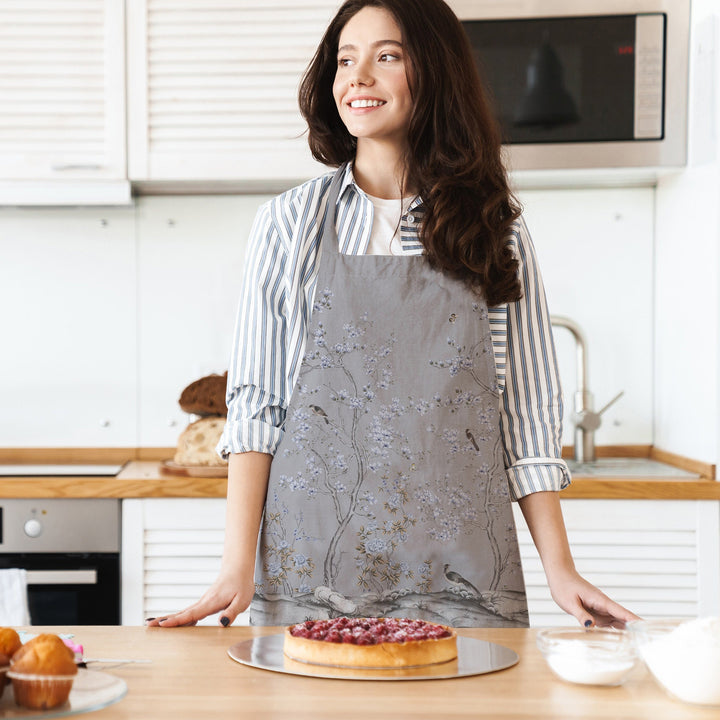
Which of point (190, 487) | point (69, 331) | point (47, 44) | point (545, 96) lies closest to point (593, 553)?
point (190, 487)

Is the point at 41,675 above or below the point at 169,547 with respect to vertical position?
above

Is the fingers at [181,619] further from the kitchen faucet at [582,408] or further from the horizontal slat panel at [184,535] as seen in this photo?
the kitchen faucet at [582,408]

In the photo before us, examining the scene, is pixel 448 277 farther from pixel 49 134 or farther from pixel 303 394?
pixel 49 134

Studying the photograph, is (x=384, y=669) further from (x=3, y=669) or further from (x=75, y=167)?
(x=75, y=167)

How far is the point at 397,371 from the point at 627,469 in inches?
52.6

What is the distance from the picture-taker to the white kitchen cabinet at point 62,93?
2.30 metres

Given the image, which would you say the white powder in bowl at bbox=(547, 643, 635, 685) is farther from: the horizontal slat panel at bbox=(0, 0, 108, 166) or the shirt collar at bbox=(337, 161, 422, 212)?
the horizontal slat panel at bbox=(0, 0, 108, 166)

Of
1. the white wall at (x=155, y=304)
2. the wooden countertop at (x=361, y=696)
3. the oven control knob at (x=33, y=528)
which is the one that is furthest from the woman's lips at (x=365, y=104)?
the white wall at (x=155, y=304)

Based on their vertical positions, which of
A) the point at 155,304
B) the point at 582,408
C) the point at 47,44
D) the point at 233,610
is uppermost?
the point at 47,44

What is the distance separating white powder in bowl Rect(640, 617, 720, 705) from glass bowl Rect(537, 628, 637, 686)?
30 millimetres

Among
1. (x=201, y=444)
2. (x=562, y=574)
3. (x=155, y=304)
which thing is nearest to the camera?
(x=562, y=574)

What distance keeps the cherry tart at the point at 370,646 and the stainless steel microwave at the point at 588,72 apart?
1.60 metres

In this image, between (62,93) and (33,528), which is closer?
(33,528)

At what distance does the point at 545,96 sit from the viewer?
2.24 metres
